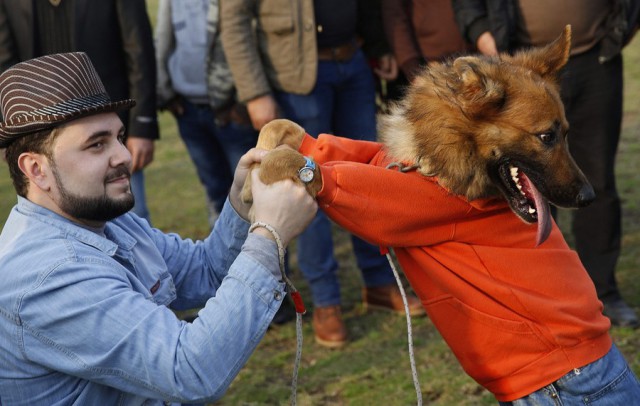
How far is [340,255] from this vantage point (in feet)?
23.1

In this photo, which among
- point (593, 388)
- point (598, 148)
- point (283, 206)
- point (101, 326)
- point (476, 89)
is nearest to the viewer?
point (101, 326)

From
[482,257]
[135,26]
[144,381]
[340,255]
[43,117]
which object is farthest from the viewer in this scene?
[340,255]

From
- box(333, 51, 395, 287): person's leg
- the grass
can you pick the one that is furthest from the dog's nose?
box(333, 51, 395, 287): person's leg

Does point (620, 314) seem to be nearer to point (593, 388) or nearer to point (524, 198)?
point (593, 388)

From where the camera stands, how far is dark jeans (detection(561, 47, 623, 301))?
521 cm

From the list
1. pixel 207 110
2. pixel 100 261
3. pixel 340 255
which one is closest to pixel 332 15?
pixel 207 110

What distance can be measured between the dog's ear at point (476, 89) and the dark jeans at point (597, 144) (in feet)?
8.43

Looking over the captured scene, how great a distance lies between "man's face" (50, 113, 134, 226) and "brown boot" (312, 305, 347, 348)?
290 cm

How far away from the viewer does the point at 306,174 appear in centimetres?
260

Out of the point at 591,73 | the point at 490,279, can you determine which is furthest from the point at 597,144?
the point at 490,279

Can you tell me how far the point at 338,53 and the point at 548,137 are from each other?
9.12 feet

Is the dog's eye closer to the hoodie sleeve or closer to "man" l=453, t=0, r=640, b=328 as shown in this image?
the hoodie sleeve

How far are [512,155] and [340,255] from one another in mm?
4314

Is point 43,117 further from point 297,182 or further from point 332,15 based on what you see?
point 332,15
